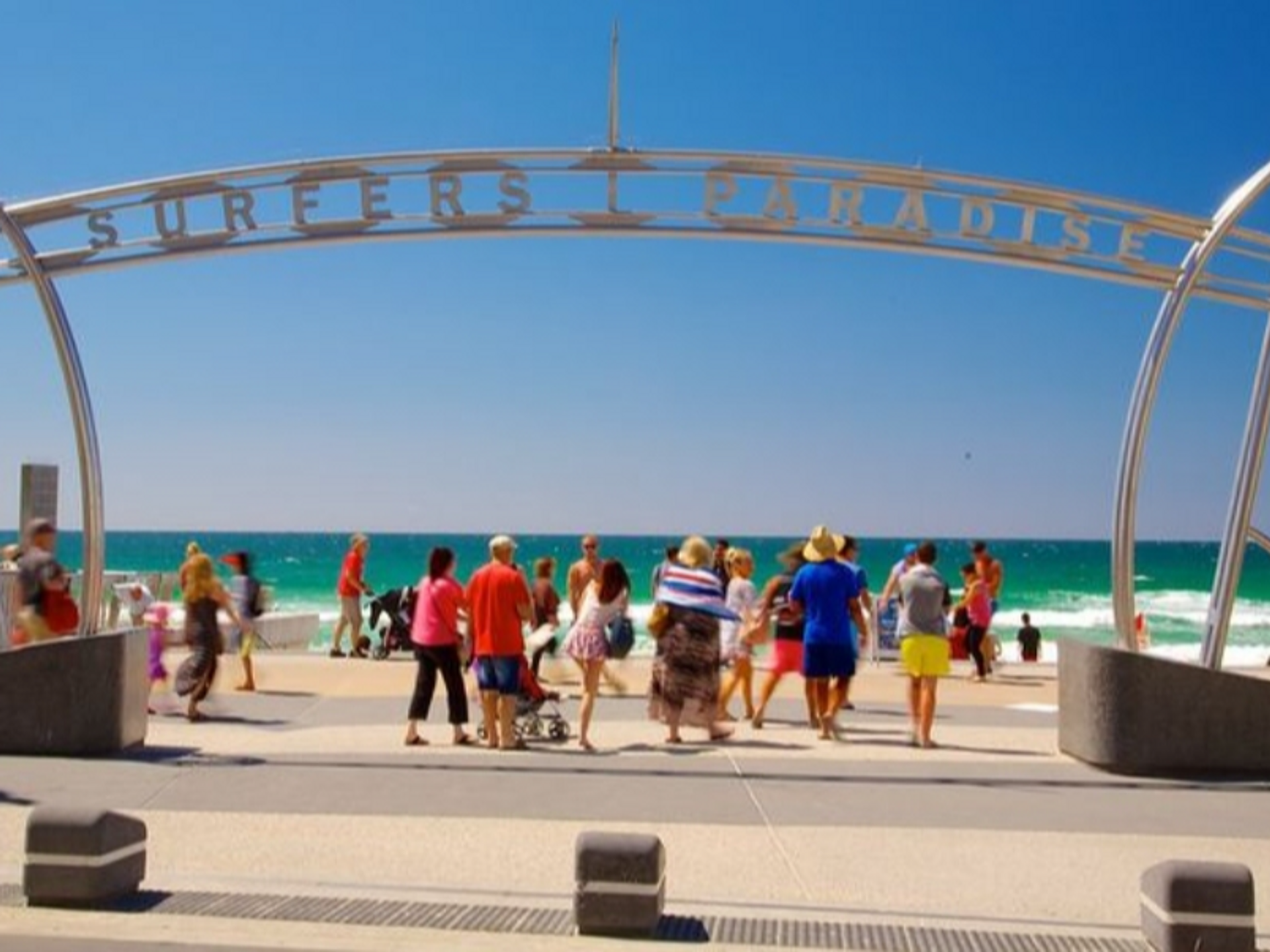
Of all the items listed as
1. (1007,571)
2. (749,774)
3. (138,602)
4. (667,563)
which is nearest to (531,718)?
(667,563)

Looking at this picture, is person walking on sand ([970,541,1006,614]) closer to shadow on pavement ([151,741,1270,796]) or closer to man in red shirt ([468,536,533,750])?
shadow on pavement ([151,741,1270,796])

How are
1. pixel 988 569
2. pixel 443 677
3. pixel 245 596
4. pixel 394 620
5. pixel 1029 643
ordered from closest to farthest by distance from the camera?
pixel 443 677, pixel 245 596, pixel 988 569, pixel 394 620, pixel 1029 643

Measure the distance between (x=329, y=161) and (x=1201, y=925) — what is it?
283 inches

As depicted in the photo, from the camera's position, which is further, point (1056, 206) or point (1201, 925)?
point (1056, 206)

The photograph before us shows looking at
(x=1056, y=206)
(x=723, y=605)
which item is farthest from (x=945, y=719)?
(x=1056, y=206)

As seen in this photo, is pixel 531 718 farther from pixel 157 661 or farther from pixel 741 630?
pixel 157 661

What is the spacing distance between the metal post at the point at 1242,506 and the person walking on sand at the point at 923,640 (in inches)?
70.6

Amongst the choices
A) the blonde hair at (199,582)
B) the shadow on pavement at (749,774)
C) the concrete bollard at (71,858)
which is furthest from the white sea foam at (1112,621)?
the concrete bollard at (71,858)

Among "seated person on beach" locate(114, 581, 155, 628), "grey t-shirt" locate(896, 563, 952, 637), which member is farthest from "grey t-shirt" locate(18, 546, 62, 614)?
"seated person on beach" locate(114, 581, 155, 628)

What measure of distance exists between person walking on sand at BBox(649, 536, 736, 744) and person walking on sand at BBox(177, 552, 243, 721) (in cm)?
357

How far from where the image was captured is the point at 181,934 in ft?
18.4

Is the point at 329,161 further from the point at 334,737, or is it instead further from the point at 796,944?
the point at 796,944

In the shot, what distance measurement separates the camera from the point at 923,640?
35.4 ft

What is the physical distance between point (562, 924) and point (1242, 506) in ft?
20.7
